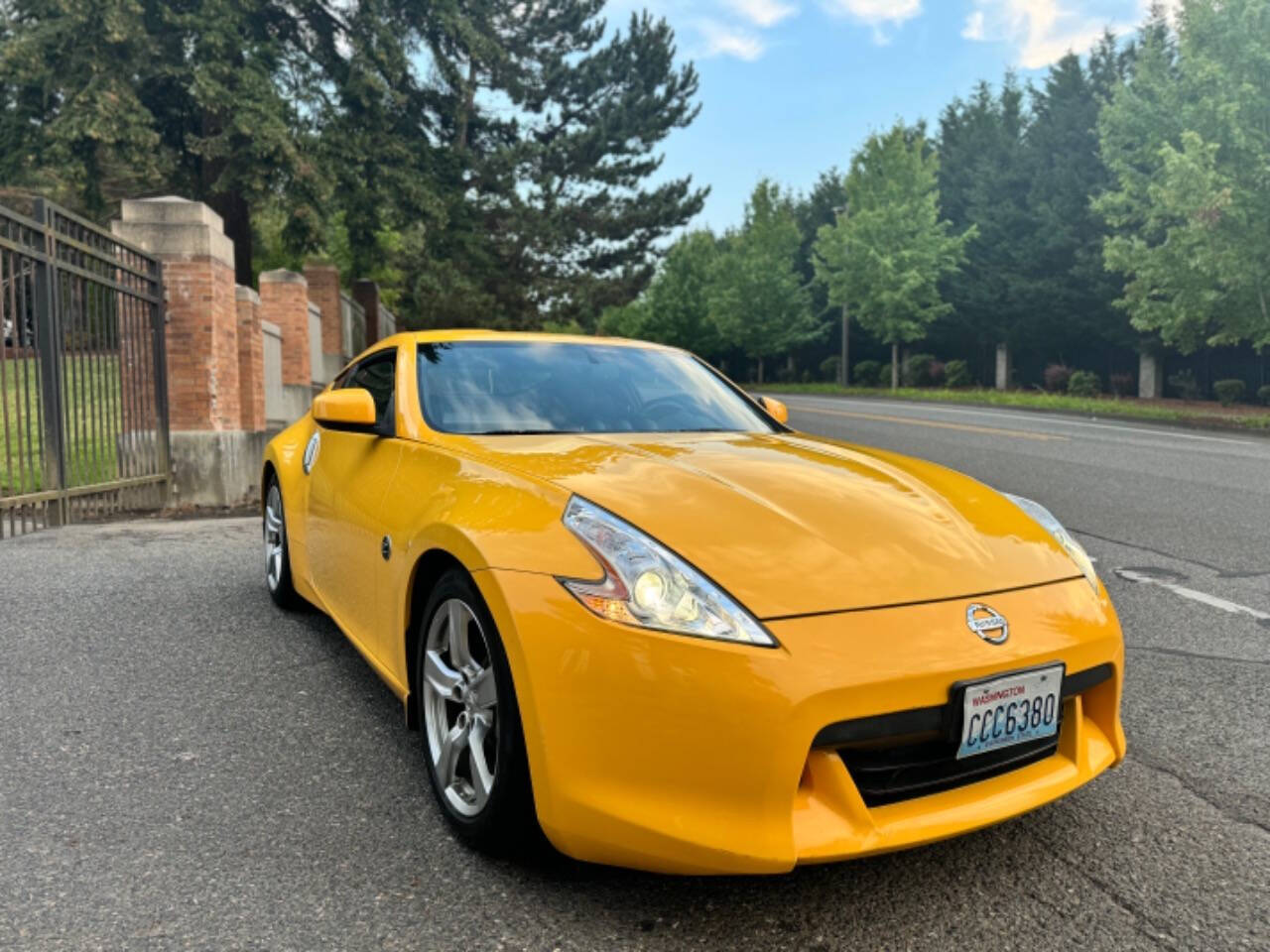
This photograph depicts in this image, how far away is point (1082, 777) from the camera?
2264mm

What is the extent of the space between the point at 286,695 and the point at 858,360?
45.8 m

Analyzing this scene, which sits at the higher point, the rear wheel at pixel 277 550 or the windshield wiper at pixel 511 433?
the windshield wiper at pixel 511 433

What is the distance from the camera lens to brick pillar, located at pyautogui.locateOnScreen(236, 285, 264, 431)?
10.1 metres

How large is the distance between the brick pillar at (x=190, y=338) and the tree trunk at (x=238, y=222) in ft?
38.0

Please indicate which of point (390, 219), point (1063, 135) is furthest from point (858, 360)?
point (390, 219)

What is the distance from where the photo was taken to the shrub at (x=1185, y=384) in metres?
31.3

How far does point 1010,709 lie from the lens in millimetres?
→ 2123

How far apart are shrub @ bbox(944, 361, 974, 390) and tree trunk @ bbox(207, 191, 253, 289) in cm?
2878

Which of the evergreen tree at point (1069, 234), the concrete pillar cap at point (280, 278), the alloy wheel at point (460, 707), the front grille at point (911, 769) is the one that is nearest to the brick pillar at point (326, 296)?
the concrete pillar cap at point (280, 278)

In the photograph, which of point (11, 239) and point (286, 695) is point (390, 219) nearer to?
point (11, 239)

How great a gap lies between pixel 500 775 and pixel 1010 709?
1200 mm

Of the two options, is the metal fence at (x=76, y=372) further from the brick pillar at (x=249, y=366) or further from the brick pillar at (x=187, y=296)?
the brick pillar at (x=249, y=366)

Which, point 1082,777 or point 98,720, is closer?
point 1082,777

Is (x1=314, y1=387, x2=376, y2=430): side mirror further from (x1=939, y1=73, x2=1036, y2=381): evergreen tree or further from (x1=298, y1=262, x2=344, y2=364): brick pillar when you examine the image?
(x1=939, y1=73, x2=1036, y2=381): evergreen tree
